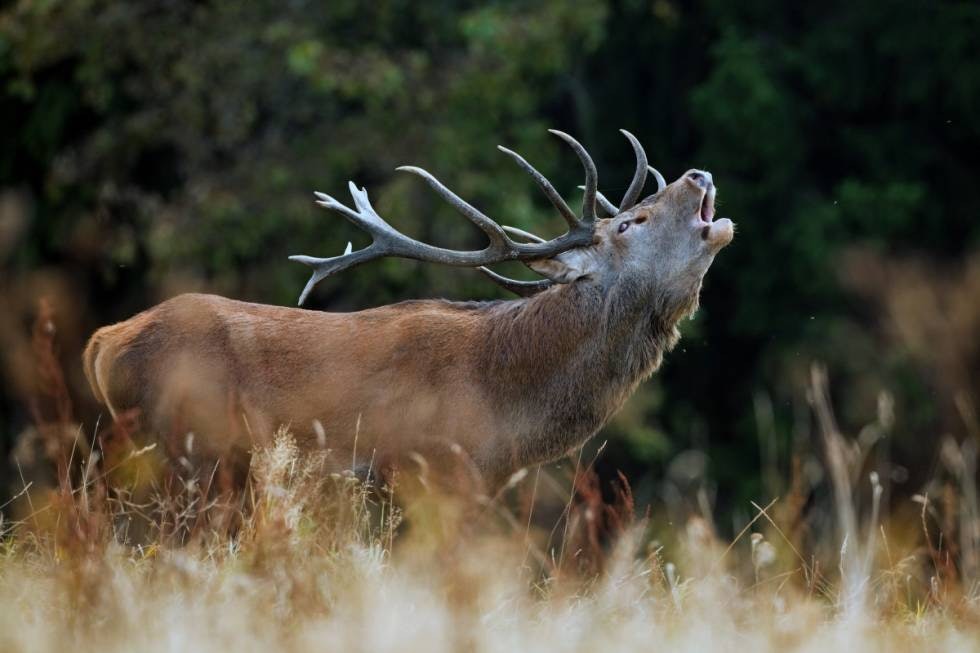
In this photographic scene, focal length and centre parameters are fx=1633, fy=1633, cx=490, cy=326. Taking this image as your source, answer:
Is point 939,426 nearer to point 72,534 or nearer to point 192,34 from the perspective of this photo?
point 192,34

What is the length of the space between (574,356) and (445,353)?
1.68 ft

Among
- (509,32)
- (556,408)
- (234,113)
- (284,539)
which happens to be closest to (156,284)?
(234,113)

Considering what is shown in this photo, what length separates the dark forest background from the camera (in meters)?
13.8

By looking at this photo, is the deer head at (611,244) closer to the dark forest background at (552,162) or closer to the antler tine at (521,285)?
the antler tine at (521,285)

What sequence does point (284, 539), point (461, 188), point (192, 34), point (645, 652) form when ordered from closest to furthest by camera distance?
point (645, 652), point (284, 539), point (461, 188), point (192, 34)

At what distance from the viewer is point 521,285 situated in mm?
6891

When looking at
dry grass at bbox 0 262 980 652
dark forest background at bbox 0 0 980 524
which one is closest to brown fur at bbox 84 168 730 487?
dry grass at bbox 0 262 980 652

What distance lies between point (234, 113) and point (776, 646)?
11279mm

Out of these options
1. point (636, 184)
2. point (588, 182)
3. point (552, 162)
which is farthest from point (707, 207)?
point (552, 162)

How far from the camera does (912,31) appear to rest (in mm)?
16375

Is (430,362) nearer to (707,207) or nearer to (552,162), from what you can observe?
(707,207)

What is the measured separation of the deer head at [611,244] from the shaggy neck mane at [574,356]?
2.9 inches

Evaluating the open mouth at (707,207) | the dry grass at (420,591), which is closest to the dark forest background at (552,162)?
the open mouth at (707,207)

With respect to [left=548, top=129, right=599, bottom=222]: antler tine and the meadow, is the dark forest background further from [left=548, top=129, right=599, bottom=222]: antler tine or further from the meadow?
the meadow
